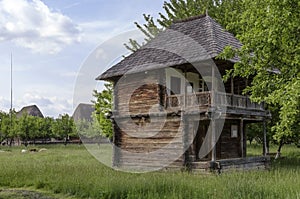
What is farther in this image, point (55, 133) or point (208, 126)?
point (55, 133)

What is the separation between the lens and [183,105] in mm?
19438

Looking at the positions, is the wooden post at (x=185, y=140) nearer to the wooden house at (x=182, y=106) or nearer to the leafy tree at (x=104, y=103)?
the wooden house at (x=182, y=106)

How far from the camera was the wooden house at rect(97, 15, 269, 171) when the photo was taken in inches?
754

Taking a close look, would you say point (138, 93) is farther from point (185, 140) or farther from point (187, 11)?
point (187, 11)

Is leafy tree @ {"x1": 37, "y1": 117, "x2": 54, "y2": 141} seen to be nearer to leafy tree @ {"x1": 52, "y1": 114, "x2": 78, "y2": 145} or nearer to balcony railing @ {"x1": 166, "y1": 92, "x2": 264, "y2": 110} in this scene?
leafy tree @ {"x1": 52, "y1": 114, "x2": 78, "y2": 145}

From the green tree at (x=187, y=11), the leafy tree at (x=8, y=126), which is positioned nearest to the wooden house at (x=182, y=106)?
the green tree at (x=187, y=11)

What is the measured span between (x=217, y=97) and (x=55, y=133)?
5313cm

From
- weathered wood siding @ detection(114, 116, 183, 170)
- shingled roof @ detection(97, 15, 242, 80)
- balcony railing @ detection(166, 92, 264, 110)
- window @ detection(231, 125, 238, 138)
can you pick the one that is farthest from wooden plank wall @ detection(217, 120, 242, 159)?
shingled roof @ detection(97, 15, 242, 80)

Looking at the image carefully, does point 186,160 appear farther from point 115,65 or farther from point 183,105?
point 115,65

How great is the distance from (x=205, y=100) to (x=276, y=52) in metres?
5.11

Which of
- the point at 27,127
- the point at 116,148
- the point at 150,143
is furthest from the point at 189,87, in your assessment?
the point at 27,127

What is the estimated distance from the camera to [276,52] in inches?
582

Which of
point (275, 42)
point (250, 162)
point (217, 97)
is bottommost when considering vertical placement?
point (250, 162)

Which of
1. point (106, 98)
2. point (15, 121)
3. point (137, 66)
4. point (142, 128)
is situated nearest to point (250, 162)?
point (142, 128)
